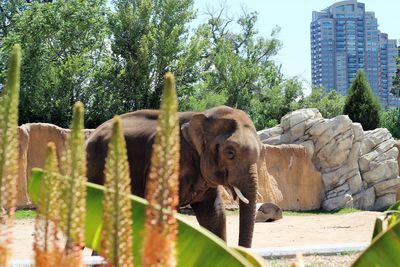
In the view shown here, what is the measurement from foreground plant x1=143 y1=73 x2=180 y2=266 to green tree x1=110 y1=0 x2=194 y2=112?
2568 centimetres

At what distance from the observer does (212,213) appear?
302 inches

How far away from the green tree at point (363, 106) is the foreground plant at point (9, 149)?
2939 cm

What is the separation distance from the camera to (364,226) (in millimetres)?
14438

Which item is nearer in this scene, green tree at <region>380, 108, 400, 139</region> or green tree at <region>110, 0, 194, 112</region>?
green tree at <region>110, 0, 194, 112</region>

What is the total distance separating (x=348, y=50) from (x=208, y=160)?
8646cm

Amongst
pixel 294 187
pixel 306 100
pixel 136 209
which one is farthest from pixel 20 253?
pixel 306 100

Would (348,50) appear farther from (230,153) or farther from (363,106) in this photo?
(230,153)

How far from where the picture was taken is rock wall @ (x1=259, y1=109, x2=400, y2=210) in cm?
2081

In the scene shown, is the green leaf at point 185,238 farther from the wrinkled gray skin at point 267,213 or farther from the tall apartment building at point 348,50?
the tall apartment building at point 348,50

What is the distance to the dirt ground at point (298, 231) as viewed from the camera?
37.0 feet

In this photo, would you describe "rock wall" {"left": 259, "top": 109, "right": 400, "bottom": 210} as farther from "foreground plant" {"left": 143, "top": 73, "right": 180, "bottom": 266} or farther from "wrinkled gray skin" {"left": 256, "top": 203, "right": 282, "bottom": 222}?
"foreground plant" {"left": 143, "top": 73, "right": 180, "bottom": 266}

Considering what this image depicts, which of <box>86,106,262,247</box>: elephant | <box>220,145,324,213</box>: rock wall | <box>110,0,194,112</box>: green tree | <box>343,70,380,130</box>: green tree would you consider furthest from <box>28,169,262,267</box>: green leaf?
<box>343,70,380,130</box>: green tree

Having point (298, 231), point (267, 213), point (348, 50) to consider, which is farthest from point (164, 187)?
point (348, 50)

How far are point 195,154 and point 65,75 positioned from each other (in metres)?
17.6
